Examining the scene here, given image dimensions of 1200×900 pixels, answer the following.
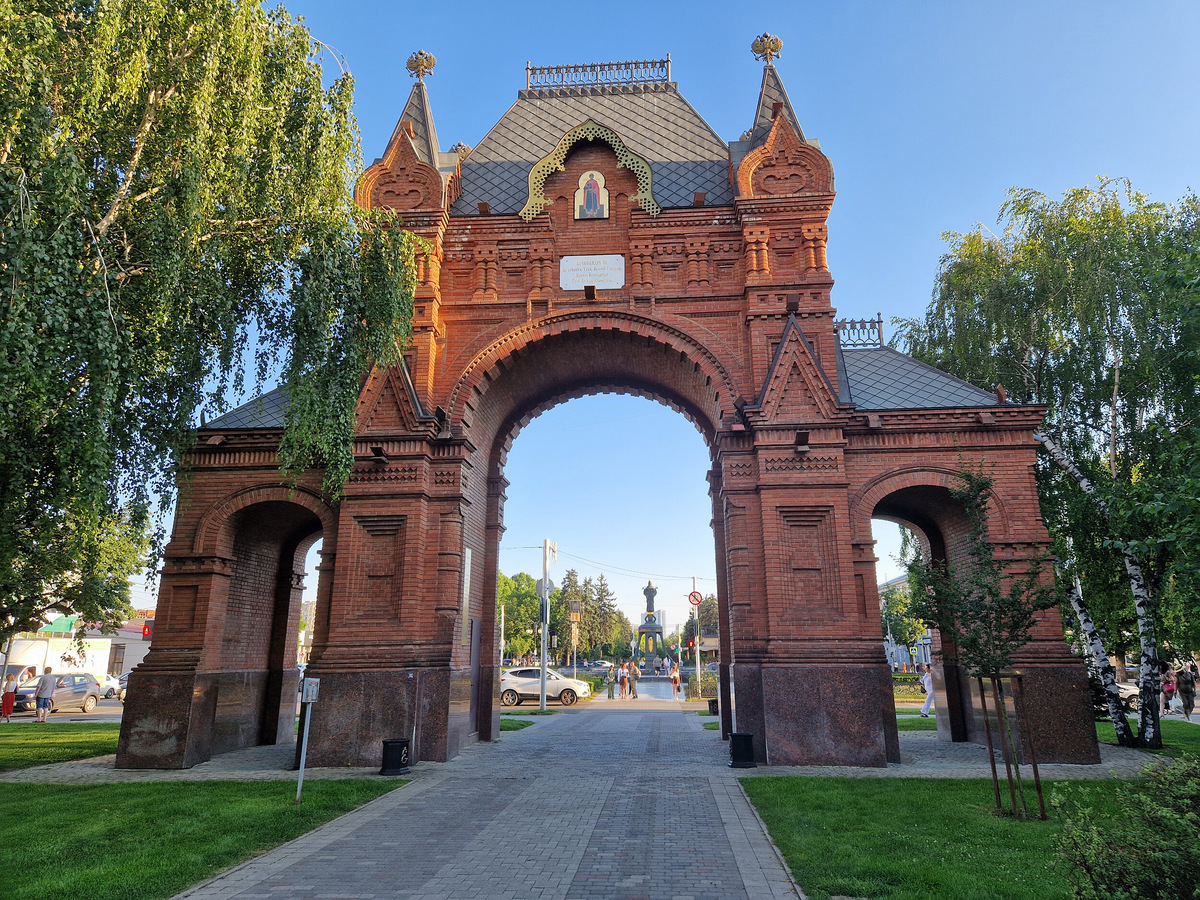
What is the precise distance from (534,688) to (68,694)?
20.0 m

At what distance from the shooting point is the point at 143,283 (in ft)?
32.9

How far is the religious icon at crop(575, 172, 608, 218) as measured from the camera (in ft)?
58.2

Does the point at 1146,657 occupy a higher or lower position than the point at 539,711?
higher

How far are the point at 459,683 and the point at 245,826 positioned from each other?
6.56 metres

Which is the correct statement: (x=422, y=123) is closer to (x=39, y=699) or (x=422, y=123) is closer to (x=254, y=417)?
(x=254, y=417)

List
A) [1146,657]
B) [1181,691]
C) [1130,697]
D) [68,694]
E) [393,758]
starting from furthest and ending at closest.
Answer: [68,694] → [1181,691] → [1130,697] → [1146,657] → [393,758]

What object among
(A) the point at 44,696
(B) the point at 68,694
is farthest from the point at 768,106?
(B) the point at 68,694

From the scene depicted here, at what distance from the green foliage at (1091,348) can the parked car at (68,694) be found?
36.3 meters

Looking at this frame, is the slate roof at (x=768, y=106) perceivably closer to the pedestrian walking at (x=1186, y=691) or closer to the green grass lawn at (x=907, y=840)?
the green grass lawn at (x=907, y=840)

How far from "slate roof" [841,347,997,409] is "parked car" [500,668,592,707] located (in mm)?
21095

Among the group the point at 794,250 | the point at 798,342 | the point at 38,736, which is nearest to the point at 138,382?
the point at 798,342

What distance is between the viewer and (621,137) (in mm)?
18781

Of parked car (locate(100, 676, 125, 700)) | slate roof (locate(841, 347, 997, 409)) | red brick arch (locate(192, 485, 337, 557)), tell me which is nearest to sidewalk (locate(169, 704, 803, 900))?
red brick arch (locate(192, 485, 337, 557))

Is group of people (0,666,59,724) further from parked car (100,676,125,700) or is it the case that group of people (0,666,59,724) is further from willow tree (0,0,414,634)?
willow tree (0,0,414,634)
